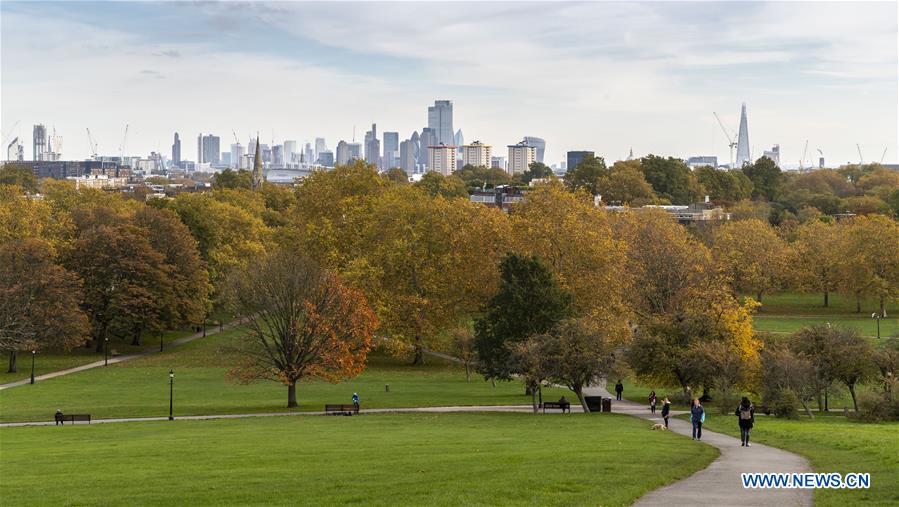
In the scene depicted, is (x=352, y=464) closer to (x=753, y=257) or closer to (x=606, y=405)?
(x=606, y=405)

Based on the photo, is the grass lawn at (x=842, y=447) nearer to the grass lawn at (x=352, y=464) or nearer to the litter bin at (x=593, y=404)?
the grass lawn at (x=352, y=464)

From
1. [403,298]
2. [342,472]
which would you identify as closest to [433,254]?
[403,298]

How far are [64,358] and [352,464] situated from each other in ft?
180

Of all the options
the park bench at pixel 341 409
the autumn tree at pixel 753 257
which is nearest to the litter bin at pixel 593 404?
the park bench at pixel 341 409

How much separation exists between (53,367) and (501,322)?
3347cm

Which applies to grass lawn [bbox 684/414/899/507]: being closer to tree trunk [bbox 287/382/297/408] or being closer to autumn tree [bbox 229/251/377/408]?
autumn tree [bbox 229/251/377/408]

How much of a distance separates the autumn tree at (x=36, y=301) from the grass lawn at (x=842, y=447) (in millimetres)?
44566

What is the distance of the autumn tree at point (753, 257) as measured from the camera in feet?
332

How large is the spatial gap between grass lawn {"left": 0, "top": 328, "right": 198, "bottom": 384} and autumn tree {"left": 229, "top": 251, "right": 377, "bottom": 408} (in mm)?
17359

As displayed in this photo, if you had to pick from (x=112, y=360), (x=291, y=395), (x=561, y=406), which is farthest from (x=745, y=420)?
(x=112, y=360)

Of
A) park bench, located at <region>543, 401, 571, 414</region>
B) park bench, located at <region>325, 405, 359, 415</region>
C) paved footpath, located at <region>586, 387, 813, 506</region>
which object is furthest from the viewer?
park bench, located at <region>543, 401, 571, 414</region>

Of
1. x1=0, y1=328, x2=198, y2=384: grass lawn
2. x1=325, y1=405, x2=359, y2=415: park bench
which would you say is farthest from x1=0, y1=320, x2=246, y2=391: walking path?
x1=325, y1=405, x2=359, y2=415: park bench

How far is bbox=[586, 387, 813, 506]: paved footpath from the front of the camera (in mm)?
20859

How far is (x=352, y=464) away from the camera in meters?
26.0
